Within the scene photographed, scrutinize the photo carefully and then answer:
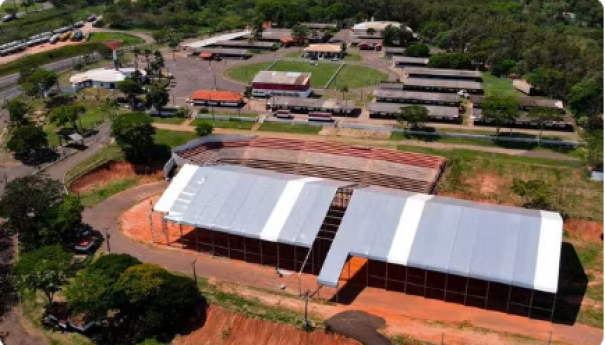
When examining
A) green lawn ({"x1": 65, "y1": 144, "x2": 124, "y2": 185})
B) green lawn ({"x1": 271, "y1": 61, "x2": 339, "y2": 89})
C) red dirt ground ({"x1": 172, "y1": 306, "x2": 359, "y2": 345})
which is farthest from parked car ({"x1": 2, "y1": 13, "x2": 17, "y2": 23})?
red dirt ground ({"x1": 172, "y1": 306, "x2": 359, "y2": 345})

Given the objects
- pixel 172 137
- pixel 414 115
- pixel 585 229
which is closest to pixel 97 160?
pixel 172 137

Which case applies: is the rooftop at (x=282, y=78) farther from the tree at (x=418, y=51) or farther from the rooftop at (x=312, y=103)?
the tree at (x=418, y=51)

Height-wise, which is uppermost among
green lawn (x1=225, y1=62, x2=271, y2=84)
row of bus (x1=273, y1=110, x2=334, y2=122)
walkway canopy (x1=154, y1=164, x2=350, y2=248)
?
walkway canopy (x1=154, y1=164, x2=350, y2=248)

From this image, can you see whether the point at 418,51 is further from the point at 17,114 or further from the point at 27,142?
the point at 27,142

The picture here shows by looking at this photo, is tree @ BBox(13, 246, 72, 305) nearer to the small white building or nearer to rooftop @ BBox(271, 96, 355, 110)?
rooftop @ BBox(271, 96, 355, 110)

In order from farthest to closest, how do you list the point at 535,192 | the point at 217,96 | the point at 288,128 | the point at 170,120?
1. the point at 217,96
2. the point at 170,120
3. the point at 288,128
4. the point at 535,192

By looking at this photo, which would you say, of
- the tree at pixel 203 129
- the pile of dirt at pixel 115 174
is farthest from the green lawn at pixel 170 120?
the pile of dirt at pixel 115 174
